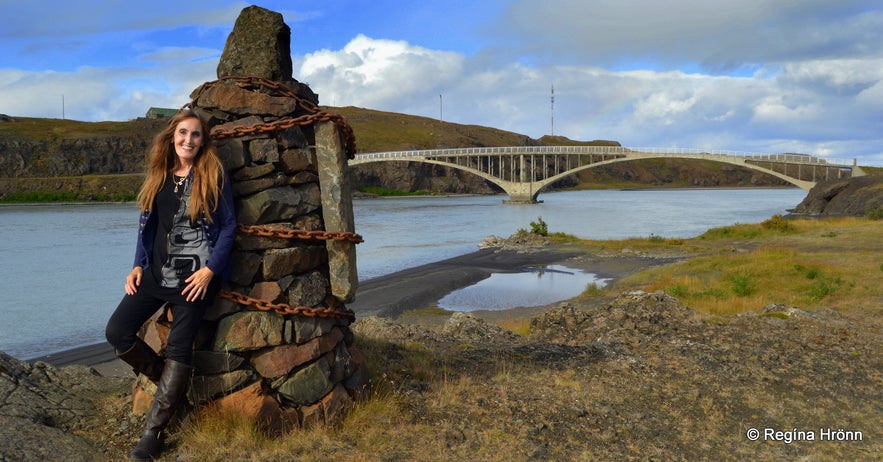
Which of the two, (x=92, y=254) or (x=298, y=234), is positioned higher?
(x=298, y=234)

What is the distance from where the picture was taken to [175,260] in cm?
497

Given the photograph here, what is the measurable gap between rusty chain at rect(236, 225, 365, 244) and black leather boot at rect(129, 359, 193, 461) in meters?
1.22

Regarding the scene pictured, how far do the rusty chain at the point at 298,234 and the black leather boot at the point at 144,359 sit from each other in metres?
1.22

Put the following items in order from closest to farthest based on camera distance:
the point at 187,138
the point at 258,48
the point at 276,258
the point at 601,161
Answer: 1. the point at 187,138
2. the point at 276,258
3. the point at 258,48
4. the point at 601,161

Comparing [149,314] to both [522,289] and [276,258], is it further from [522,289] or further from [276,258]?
[522,289]

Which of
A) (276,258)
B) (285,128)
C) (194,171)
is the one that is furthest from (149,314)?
(285,128)

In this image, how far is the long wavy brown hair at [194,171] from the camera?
4.97 meters

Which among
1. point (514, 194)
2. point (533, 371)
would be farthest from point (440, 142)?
point (533, 371)

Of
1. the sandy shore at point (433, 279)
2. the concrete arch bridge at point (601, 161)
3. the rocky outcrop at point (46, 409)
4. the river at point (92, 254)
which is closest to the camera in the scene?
the rocky outcrop at point (46, 409)

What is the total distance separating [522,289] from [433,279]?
146 inches

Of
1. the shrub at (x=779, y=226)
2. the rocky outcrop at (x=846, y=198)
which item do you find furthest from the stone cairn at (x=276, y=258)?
the rocky outcrop at (x=846, y=198)

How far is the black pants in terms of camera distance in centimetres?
494

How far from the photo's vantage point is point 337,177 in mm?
5820

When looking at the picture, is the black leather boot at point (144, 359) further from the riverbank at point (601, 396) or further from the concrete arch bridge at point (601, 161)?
the concrete arch bridge at point (601, 161)
